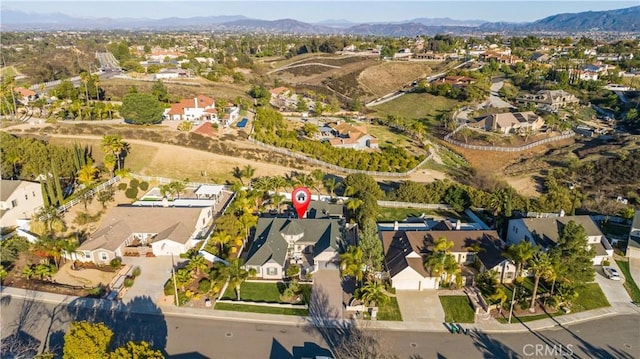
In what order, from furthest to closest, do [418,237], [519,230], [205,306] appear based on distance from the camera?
[519,230] < [418,237] < [205,306]

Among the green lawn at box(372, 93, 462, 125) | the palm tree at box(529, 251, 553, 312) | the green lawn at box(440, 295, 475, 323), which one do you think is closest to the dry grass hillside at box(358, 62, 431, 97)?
the green lawn at box(372, 93, 462, 125)

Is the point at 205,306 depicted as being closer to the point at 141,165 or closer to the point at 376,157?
the point at 141,165

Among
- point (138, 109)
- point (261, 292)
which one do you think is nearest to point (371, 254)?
point (261, 292)

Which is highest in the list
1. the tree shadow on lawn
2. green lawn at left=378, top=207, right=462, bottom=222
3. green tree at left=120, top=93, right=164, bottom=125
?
green tree at left=120, top=93, right=164, bottom=125

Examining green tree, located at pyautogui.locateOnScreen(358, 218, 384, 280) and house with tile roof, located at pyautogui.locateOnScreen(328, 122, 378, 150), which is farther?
house with tile roof, located at pyautogui.locateOnScreen(328, 122, 378, 150)

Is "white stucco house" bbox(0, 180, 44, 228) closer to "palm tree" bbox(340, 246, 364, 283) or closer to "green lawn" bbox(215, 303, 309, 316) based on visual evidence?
"green lawn" bbox(215, 303, 309, 316)

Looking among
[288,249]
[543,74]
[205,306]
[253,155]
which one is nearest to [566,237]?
[288,249]

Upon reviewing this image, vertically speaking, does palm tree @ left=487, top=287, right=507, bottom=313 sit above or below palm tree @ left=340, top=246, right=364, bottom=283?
below

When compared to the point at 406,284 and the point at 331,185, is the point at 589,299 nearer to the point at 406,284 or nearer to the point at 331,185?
the point at 406,284
